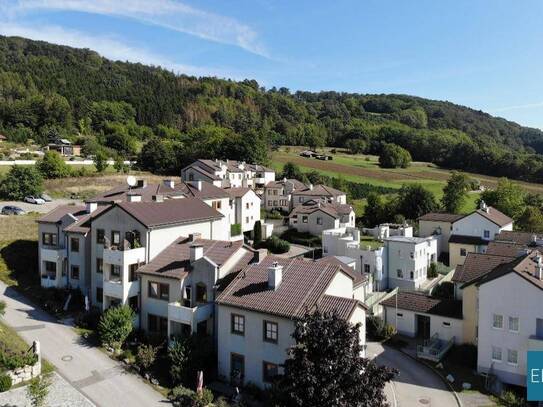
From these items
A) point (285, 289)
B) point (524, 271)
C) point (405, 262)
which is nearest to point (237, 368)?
point (285, 289)

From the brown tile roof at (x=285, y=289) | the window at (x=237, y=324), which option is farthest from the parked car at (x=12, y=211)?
the window at (x=237, y=324)

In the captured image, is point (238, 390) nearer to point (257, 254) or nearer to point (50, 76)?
point (257, 254)

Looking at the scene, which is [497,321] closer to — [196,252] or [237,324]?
[237,324]

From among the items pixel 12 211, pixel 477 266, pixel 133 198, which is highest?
pixel 133 198

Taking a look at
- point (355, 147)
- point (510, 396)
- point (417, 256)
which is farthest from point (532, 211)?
point (355, 147)

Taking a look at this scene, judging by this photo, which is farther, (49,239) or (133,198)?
(49,239)
